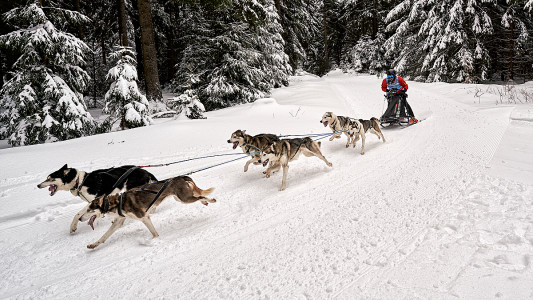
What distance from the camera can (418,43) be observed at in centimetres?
2011

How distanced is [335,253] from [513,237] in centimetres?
194

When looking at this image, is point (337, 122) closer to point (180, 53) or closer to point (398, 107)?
point (398, 107)

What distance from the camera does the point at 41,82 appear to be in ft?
29.1

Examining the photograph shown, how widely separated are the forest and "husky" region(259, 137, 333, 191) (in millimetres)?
5505

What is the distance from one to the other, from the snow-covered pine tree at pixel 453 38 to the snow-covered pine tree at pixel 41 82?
727 inches

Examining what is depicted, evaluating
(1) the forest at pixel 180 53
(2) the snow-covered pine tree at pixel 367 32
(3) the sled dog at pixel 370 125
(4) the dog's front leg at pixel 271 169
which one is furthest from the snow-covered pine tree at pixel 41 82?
(2) the snow-covered pine tree at pixel 367 32

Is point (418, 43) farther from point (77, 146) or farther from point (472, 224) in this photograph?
point (77, 146)

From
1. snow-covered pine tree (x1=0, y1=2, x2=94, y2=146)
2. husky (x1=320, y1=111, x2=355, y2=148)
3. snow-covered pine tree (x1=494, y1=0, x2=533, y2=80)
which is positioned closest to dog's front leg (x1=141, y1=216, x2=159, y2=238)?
husky (x1=320, y1=111, x2=355, y2=148)

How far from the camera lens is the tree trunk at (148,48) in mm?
11125

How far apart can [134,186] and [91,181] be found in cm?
68

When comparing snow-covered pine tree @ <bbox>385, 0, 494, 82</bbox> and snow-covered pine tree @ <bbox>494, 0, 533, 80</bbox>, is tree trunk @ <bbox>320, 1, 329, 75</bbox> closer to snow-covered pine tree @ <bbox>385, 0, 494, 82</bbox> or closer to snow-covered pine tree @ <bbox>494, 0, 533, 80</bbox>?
snow-covered pine tree @ <bbox>385, 0, 494, 82</bbox>

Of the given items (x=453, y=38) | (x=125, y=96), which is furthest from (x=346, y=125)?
(x=453, y=38)

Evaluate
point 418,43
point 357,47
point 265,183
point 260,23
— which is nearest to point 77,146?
point 265,183

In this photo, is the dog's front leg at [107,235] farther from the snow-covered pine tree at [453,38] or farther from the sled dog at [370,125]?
the snow-covered pine tree at [453,38]
